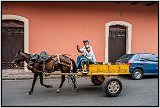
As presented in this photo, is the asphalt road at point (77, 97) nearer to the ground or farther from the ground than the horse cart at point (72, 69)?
nearer to the ground

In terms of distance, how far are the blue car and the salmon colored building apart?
2.54 m

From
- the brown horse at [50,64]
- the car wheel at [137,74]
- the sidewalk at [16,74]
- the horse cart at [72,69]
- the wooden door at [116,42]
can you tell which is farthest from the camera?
the wooden door at [116,42]

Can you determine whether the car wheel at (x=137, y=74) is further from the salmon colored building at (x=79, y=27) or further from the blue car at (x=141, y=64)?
the salmon colored building at (x=79, y=27)

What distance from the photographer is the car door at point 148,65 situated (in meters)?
13.3

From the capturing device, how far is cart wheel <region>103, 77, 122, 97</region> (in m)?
8.65

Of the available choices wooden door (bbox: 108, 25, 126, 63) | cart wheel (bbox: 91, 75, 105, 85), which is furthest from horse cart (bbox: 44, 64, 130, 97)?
wooden door (bbox: 108, 25, 126, 63)

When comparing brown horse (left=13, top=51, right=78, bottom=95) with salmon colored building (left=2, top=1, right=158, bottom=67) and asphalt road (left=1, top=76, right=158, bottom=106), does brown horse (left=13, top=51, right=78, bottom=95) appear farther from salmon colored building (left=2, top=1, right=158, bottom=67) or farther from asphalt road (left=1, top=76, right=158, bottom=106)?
salmon colored building (left=2, top=1, right=158, bottom=67)

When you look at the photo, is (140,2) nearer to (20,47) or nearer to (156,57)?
(156,57)

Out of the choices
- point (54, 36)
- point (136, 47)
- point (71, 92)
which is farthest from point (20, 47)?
point (136, 47)

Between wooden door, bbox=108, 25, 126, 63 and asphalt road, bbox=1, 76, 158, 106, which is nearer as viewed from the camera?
asphalt road, bbox=1, 76, 158, 106

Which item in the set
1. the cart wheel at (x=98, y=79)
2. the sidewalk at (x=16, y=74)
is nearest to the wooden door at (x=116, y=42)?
the sidewalk at (x=16, y=74)

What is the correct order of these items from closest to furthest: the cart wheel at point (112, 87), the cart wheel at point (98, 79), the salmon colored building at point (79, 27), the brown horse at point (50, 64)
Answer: the cart wheel at point (112, 87), the brown horse at point (50, 64), the cart wheel at point (98, 79), the salmon colored building at point (79, 27)

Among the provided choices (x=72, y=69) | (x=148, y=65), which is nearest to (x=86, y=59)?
(x=72, y=69)

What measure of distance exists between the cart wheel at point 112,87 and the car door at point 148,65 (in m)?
4.83
